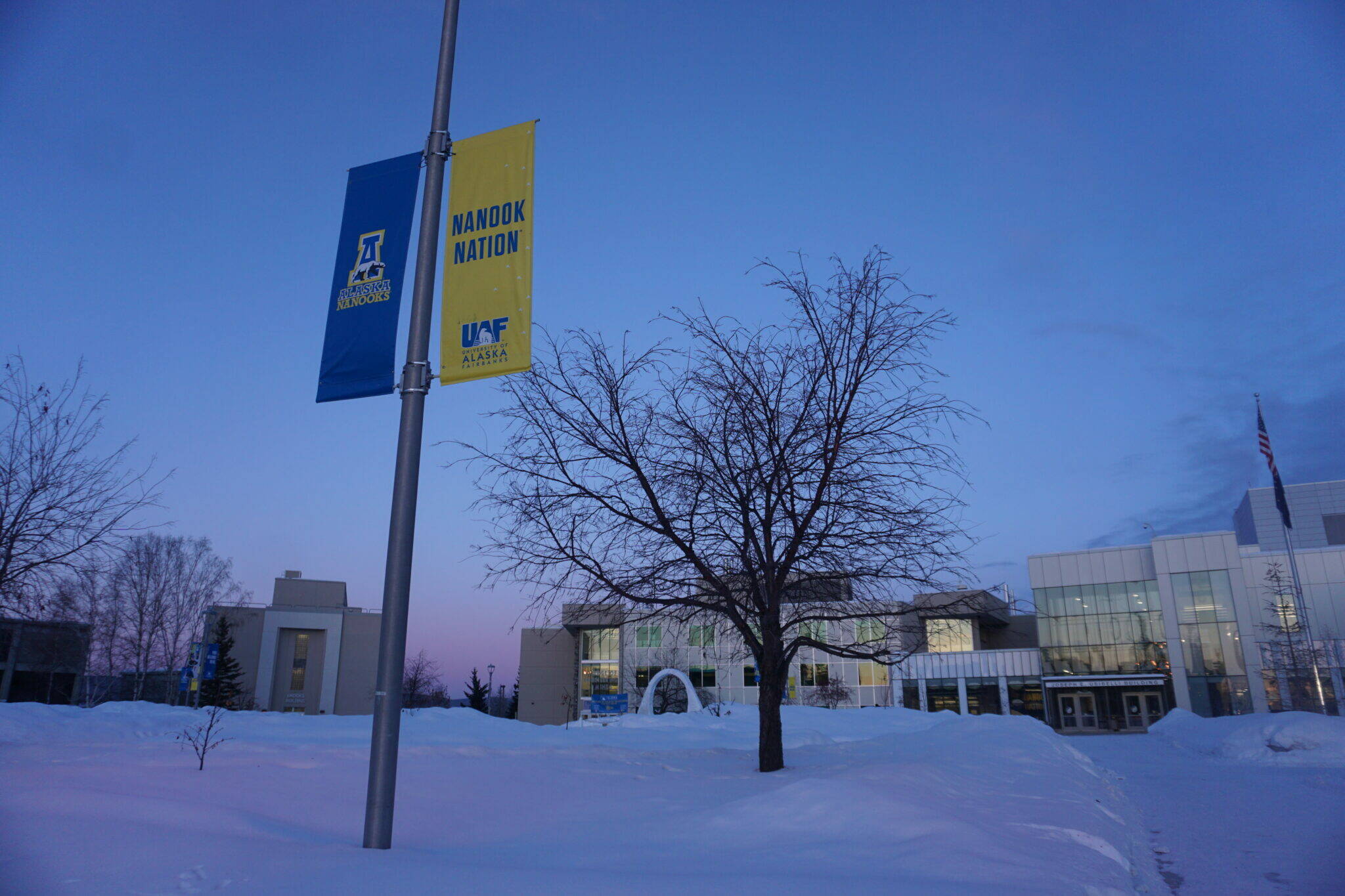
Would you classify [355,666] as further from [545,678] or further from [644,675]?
[644,675]

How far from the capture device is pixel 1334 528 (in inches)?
3794

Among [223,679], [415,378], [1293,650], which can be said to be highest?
[415,378]

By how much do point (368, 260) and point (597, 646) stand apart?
75070 millimetres

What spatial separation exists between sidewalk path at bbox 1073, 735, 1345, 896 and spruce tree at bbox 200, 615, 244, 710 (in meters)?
41.0

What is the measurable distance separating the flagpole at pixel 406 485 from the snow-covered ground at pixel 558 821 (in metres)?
0.39

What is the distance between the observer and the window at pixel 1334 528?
95750 millimetres

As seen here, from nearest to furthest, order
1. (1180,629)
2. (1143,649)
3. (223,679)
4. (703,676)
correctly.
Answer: (1180,629)
(223,679)
(1143,649)
(703,676)

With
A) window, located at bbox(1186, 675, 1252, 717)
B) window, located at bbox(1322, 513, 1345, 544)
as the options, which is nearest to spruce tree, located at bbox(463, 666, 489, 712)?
window, located at bbox(1186, 675, 1252, 717)

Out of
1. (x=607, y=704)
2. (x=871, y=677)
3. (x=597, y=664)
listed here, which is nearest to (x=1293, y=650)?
(x=871, y=677)

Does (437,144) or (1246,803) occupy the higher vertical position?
(437,144)

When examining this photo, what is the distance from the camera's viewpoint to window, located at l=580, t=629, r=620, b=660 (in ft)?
255

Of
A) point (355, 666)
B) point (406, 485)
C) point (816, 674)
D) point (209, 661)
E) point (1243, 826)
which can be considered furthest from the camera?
point (355, 666)

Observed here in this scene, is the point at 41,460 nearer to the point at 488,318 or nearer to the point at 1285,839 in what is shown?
the point at 488,318

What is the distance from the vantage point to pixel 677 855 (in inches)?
228
